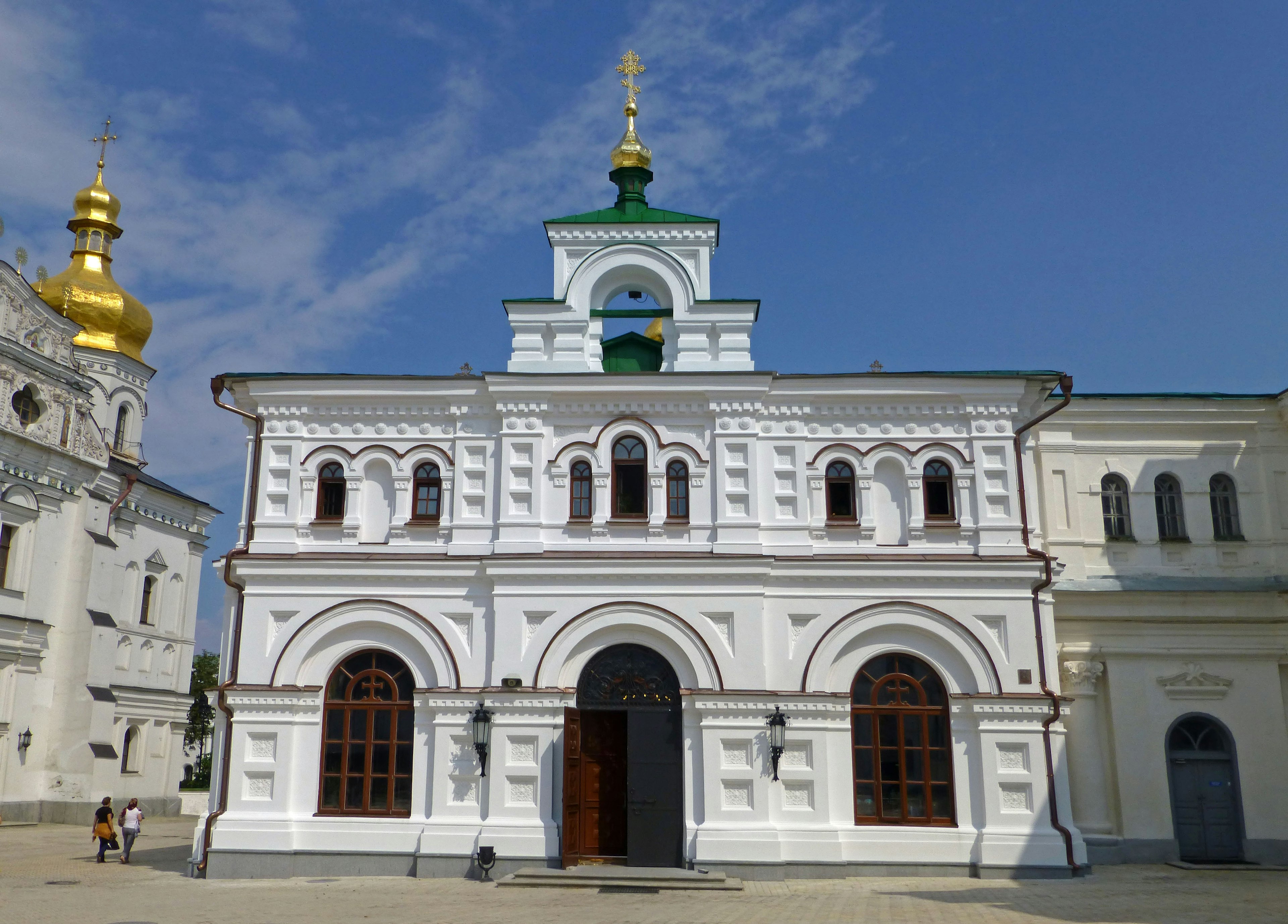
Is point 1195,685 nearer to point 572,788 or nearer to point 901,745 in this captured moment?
point 901,745

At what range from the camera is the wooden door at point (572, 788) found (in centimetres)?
1591

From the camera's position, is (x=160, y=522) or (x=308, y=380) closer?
(x=308, y=380)

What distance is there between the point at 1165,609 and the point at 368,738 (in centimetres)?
1344

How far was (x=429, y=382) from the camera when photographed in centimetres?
1772

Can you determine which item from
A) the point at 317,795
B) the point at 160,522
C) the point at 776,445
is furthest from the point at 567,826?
the point at 160,522

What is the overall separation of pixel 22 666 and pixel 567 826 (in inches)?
755

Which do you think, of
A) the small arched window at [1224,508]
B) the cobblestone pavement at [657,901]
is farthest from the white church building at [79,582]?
the small arched window at [1224,508]

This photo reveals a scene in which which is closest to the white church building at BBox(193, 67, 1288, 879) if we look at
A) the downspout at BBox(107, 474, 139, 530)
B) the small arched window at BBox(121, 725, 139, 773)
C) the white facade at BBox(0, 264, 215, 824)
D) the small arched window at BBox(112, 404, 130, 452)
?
the white facade at BBox(0, 264, 215, 824)

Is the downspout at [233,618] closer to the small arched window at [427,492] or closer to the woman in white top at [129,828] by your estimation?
the small arched window at [427,492]

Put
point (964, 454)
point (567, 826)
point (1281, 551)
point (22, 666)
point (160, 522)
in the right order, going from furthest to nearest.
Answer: point (160, 522) → point (22, 666) → point (1281, 551) → point (964, 454) → point (567, 826)

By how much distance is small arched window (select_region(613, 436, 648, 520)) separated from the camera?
17.4m

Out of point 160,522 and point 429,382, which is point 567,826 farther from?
point 160,522

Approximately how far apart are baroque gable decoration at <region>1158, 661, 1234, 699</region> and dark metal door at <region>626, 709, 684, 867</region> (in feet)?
28.5

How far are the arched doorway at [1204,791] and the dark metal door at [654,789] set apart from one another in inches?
334
